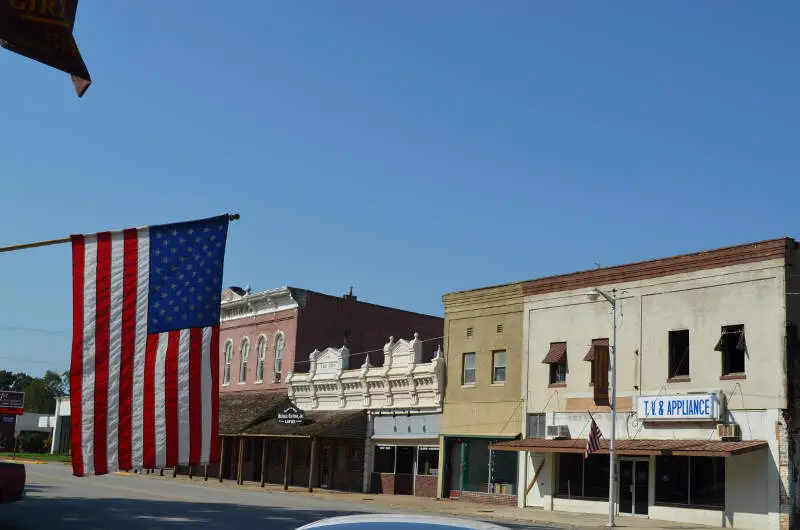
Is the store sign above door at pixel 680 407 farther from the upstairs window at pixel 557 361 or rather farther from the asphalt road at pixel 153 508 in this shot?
the asphalt road at pixel 153 508

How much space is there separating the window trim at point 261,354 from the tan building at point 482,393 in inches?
572

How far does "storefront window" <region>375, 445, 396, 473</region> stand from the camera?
43.3 m

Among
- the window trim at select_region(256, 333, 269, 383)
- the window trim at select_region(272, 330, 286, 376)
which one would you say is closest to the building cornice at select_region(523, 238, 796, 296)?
the window trim at select_region(272, 330, 286, 376)

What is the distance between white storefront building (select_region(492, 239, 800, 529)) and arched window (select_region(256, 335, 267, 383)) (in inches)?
753

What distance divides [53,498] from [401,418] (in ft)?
53.2

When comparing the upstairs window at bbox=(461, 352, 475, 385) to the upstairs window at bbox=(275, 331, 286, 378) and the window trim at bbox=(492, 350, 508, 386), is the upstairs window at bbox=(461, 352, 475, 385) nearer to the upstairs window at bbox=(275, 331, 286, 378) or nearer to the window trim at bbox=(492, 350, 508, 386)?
the window trim at bbox=(492, 350, 508, 386)

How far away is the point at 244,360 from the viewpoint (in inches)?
2130

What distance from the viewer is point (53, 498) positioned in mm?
30938

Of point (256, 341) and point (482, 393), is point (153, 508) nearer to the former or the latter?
point (482, 393)

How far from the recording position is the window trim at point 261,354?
52.2m

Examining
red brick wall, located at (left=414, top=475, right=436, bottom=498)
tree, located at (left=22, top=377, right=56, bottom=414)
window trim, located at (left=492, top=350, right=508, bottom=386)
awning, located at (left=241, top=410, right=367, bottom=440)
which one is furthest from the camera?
tree, located at (left=22, top=377, right=56, bottom=414)

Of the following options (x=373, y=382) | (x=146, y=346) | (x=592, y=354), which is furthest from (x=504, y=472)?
(x=146, y=346)

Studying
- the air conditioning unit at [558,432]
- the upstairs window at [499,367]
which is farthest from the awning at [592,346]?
the upstairs window at [499,367]

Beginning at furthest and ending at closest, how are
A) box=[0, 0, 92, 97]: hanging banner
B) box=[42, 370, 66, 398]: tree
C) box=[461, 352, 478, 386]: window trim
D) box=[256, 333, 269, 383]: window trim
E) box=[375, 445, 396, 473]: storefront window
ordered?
box=[42, 370, 66, 398]: tree
box=[256, 333, 269, 383]: window trim
box=[375, 445, 396, 473]: storefront window
box=[461, 352, 478, 386]: window trim
box=[0, 0, 92, 97]: hanging banner
